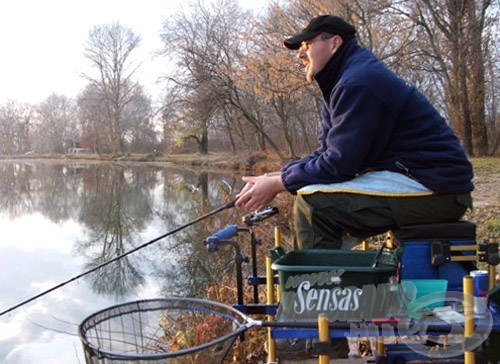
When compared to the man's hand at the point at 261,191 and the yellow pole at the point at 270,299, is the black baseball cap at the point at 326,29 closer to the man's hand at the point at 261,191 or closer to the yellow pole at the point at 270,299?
the man's hand at the point at 261,191

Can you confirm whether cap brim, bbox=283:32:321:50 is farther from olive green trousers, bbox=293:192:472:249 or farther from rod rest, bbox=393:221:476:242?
rod rest, bbox=393:221:476:242

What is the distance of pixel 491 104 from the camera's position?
24.3 m

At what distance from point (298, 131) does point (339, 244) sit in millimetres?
31646

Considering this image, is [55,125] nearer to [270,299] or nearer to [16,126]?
[16,126]

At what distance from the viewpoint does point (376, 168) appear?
7.77 ft

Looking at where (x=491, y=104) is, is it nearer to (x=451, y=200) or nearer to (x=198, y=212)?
(x=198, y=212)

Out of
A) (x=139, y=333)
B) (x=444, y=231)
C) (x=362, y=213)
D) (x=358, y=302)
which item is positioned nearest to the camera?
(x=358, y=302)

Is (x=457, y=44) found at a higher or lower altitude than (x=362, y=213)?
higher

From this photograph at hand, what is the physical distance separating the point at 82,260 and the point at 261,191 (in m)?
8.17

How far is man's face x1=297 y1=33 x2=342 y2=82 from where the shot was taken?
2.51 metres

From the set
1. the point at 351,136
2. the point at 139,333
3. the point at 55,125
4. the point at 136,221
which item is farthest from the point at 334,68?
the point at 55,125

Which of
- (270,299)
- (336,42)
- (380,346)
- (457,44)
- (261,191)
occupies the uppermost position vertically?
(457,44)

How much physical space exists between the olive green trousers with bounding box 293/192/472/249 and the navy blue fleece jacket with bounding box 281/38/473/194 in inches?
2.4

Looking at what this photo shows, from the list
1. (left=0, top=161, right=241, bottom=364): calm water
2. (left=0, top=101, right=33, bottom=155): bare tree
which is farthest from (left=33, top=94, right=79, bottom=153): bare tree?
(left=0, top=161, right=241, bottom=364): calm water
